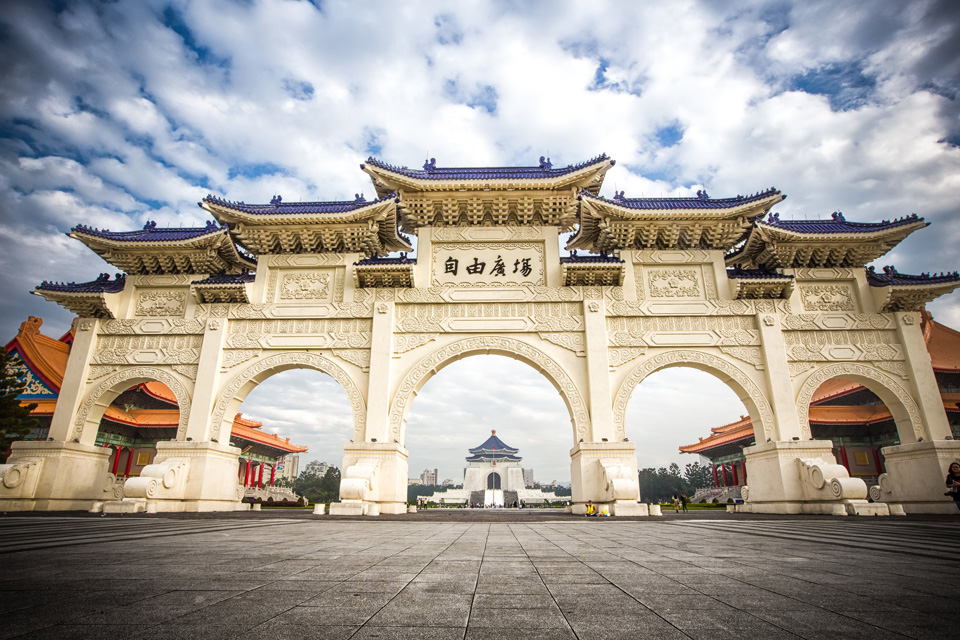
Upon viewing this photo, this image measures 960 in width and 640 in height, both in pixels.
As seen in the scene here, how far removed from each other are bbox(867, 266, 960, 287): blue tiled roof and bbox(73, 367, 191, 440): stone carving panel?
18.2 metres

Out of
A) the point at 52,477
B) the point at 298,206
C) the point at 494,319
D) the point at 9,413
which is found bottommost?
the point at 52,477

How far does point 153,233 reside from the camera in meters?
14.5

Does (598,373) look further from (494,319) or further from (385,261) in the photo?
(385,261)

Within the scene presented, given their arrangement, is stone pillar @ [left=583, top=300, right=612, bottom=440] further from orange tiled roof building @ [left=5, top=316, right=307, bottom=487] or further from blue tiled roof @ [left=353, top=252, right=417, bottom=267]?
orange tiled roof building @ [left=5, top=316, right=307, bottom=487]

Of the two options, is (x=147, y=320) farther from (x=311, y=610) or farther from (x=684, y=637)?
(x=684, y=637)

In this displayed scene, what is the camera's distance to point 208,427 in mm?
12805

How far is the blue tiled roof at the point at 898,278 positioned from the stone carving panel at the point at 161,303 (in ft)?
61.2

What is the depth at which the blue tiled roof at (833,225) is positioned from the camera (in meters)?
13.2

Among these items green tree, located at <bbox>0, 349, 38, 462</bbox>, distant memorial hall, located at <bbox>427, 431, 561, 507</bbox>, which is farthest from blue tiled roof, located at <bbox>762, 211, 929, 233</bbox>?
distant memorial hall, located at <bbox>427, 431, 561, 507</bbox>

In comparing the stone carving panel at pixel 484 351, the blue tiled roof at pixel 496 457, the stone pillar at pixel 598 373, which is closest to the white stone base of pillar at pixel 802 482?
the stone pillar at pixel 598 373

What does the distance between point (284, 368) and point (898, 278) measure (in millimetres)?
16481

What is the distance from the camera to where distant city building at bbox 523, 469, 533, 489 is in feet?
166

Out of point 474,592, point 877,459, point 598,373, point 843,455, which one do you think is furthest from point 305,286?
point 877,459

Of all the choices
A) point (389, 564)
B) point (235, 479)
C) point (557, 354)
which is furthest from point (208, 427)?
point (389, 564)
